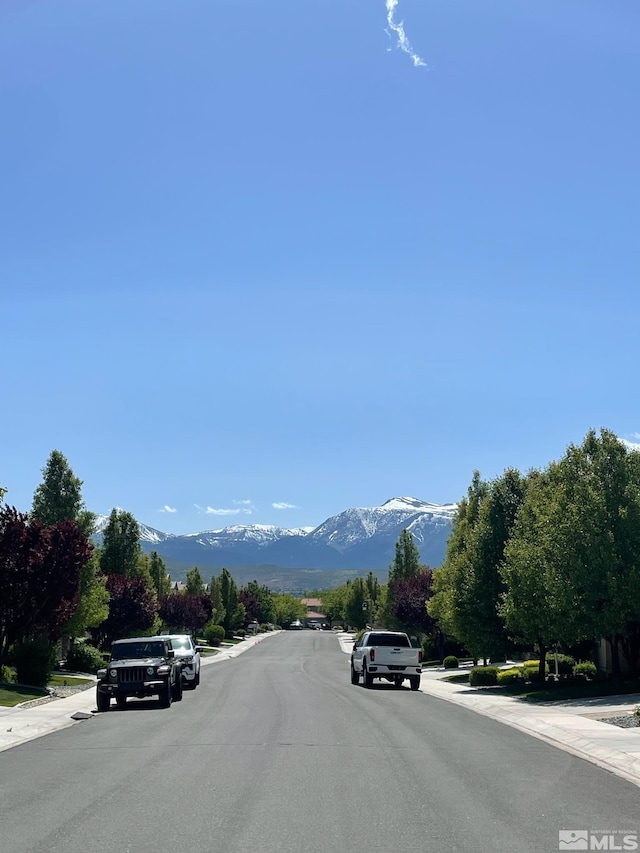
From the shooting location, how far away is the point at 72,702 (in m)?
28.0

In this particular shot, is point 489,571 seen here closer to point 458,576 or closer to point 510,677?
point 458,576

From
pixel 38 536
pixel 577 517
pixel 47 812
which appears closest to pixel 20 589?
pixel 38 536

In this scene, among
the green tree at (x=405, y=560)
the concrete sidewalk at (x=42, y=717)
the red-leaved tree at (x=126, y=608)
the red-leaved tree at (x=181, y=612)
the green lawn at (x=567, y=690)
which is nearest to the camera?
the concrete sidewalk at (x=42, y=717)

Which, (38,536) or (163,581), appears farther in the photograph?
(163,581)

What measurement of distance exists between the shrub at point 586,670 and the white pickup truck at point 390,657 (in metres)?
6.65

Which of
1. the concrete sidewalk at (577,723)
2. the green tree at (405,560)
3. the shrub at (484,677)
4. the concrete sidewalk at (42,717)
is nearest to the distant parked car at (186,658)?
the concrete sidewalk at (42,717)

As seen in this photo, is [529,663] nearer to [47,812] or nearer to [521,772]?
[521,772]

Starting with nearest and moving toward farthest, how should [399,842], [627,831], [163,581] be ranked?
[399,842] < [627,831] < [163,581]

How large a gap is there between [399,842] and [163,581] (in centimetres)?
8192

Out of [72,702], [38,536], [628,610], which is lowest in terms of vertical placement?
[72,702]

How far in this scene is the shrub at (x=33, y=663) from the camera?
32.3 m

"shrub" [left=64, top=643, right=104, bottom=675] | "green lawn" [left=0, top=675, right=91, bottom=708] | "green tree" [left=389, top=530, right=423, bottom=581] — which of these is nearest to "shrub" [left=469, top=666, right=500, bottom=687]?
"green lawn" [left=0, top=675, right=91, bottom=708]

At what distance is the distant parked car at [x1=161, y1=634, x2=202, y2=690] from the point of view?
113 feet

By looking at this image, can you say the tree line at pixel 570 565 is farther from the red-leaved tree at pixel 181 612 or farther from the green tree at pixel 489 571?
the red-leaved tree at pixel 181 612
